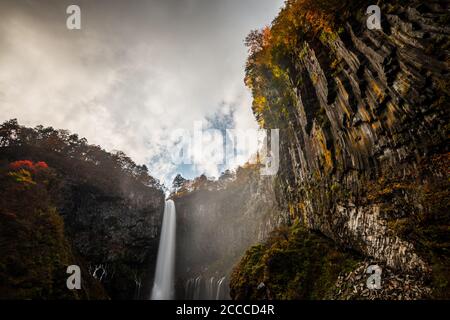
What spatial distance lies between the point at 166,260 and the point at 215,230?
931cm

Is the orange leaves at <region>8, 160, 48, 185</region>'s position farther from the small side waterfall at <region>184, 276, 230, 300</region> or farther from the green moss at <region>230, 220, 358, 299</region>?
the small side waterfall at <region>184, 276, 230, 300</region>

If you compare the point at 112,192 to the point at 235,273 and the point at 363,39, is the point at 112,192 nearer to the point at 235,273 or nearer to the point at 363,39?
the point at 235,273

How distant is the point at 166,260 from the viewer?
37.8 meters

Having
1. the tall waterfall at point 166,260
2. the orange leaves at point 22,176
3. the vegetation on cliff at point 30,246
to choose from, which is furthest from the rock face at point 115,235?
the vegetation on cliff at point 30,246

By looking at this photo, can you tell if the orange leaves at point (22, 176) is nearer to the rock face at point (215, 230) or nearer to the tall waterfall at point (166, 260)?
the rock face at point (215, 230)

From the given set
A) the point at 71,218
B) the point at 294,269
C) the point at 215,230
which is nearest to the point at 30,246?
the point at 294,269

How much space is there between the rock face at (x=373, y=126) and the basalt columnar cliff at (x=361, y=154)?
0.14 feet

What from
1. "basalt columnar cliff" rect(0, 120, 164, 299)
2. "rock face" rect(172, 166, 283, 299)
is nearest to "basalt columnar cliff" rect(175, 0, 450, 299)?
"basalt columnar cliff" rect(0, 120, 164, 299)

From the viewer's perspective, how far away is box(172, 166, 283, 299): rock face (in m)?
30.3

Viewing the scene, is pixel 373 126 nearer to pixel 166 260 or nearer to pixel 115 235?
pixel 115 235

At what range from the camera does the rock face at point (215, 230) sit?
30328mm

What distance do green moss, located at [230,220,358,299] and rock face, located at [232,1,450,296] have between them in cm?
89

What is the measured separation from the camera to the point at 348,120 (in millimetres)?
11703
